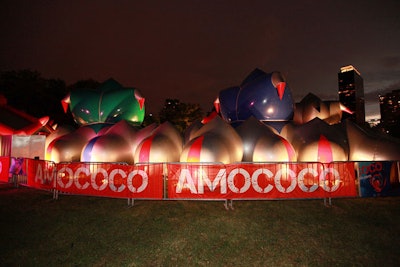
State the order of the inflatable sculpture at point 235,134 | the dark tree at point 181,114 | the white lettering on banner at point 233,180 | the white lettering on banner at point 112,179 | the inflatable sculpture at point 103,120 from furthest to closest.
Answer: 1. the dark tree at point 181,114
2. the inflatable sculpture at point 103,120
3. the inflatable sculpture at point 235,134
4. the white lettering on banner at point 112,179
5. the white lettering on banner at point 233,180

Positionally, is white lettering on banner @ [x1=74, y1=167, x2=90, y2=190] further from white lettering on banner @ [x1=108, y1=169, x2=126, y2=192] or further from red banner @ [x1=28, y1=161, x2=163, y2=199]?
white lettering on banner @ [x1=108, y1=169, x2=126, y2=192]

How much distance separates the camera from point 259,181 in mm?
8398

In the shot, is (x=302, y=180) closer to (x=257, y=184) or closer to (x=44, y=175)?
(x=257, y=184)

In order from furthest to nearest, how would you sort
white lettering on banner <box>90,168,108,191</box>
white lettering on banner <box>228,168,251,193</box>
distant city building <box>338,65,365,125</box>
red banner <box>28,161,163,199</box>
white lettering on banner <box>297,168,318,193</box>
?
1. distant city building <box>338,65,365,125</box>
2. white lettering on banner <box>90,168,108,191</box>
3. red banner <box>28,161,163,199</box>
4. white lettering on banner <box>297,168,318,193</box>
5. white lettering on banner <box>228,168,251,193</box>

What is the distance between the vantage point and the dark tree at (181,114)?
1893 inches

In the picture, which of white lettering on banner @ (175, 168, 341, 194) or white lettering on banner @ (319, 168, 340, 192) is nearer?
white lettering on banner @ (175, 168, 341, 194)

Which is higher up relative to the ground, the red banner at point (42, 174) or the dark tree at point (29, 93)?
the dark tree at point (29, 93)

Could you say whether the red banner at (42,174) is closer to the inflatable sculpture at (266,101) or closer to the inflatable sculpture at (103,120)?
the inflatable sculpture at (103,120)

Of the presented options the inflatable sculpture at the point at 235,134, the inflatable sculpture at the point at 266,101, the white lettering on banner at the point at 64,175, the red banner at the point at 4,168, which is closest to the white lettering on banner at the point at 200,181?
the inflatable sculpture at the point at 235,134

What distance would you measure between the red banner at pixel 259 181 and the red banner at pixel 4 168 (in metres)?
10.0

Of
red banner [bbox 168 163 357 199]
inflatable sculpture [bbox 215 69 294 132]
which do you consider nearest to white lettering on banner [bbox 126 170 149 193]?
red banner [bbox 168 163 357 199]

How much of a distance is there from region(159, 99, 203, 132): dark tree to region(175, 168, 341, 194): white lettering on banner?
39.1 metres

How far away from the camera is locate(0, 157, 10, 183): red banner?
13.2 metres

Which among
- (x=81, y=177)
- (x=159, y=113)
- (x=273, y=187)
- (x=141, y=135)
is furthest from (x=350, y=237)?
(x=159, y=113)
